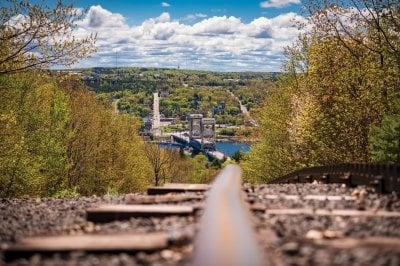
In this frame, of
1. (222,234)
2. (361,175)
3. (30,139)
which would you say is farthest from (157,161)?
(222,234)

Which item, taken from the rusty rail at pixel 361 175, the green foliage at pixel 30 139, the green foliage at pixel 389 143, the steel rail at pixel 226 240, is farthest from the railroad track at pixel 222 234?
the green foliage at pixel 30 139

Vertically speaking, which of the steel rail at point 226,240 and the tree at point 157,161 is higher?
the steel rail at point 226,240

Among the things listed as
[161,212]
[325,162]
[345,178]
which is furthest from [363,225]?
[325,162]

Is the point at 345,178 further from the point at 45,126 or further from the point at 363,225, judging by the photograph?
the point at 45,126

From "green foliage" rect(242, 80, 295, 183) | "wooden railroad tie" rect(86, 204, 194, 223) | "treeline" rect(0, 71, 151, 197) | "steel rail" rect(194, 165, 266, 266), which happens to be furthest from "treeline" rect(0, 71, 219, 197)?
"steel rail" rect(194, 165, 266, 266)

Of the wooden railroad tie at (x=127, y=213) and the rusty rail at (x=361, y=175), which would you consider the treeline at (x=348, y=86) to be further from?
the wooden railroad tie at (x=127, y=213)

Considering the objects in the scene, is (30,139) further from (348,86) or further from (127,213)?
(127,213)
